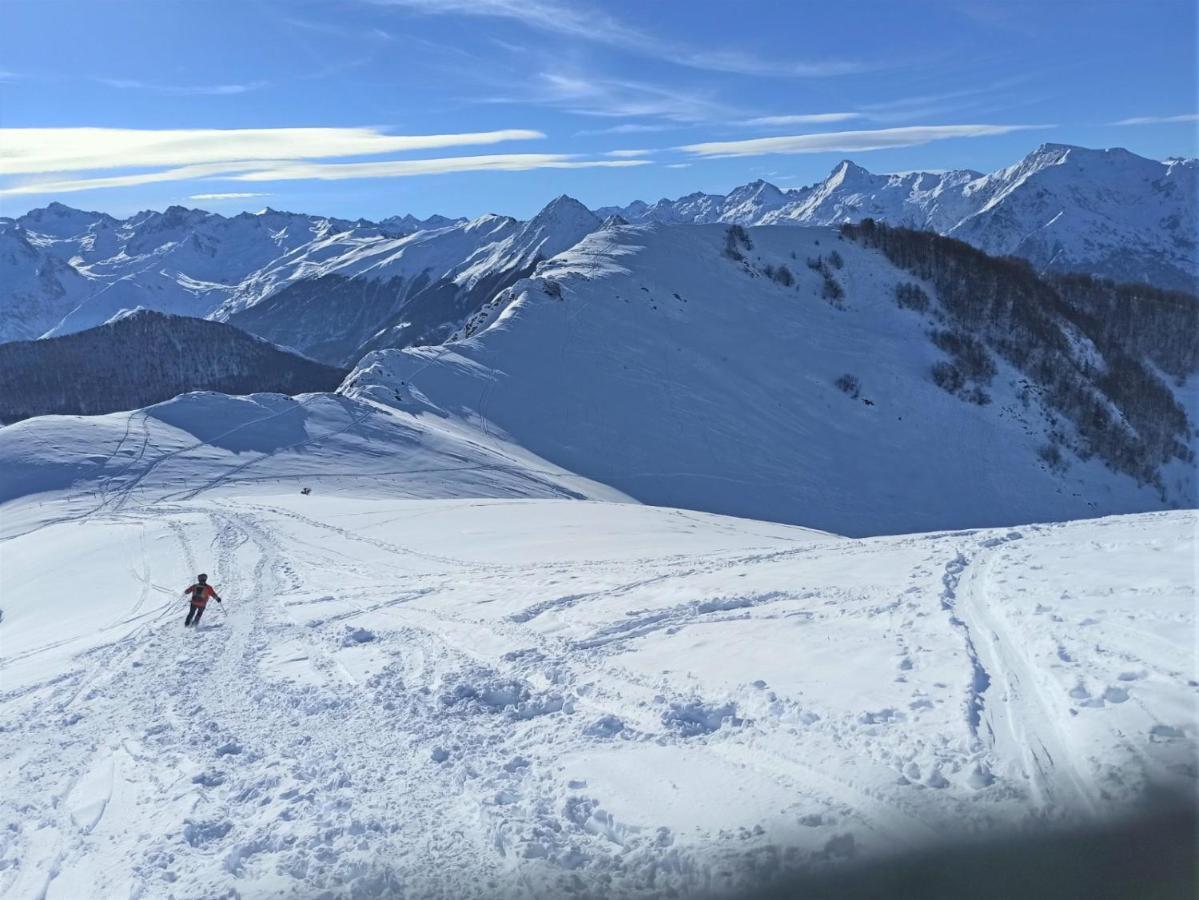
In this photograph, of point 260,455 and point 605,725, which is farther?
point 260,455

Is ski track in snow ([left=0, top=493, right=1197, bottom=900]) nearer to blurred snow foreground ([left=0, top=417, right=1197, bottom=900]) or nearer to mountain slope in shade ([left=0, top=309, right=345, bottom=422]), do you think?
blurred snow foreground ([left=0, top=417, right=1197, bottom=900])

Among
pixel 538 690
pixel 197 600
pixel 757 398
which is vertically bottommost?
pixel 197 600

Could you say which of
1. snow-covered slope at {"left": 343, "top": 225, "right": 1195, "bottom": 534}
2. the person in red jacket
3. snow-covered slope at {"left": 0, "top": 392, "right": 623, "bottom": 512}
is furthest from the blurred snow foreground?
snow-covered slope at {"left": 343, "top": 225, "right": 1195, "bottom": 534}

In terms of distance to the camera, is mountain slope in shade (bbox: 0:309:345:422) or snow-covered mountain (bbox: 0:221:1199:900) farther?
mountain slope in shade (bbox: 0:309:345:422)

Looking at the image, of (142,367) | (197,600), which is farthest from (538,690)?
(142,367)

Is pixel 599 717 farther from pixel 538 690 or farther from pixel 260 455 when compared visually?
pixel 260 455

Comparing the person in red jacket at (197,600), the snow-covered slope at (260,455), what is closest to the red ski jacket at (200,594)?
the person in red jacket at (197,600)
